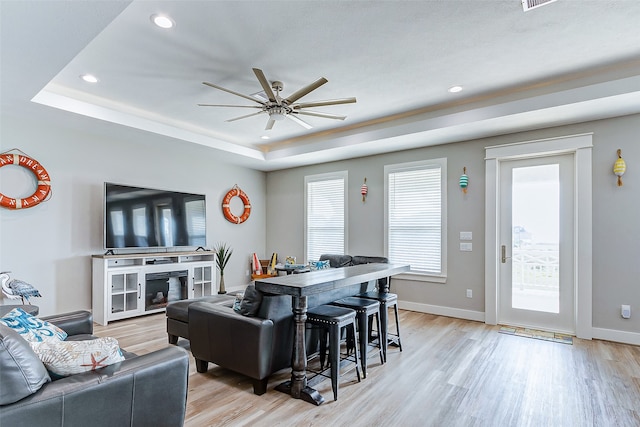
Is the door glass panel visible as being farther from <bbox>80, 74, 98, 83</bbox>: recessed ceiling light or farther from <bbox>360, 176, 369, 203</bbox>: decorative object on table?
<bbox>80, 74, 98, 83</bbox>: recessed ceiling light

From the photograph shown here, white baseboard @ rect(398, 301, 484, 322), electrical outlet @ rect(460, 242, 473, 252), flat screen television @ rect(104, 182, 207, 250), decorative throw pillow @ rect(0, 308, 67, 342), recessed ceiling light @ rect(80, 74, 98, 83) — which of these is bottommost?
white baseboard @ rect(398, 301, 484, 322)

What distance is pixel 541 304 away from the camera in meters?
4.39

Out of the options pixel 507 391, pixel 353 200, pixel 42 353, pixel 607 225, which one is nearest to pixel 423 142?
pixel 353 200

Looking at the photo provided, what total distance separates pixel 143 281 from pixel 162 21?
360cm

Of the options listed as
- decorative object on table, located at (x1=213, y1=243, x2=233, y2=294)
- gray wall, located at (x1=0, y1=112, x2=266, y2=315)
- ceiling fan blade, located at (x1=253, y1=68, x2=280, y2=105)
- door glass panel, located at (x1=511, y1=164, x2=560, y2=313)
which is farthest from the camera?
decorative object on table, located at (x1=213, y1=243, x2=233, y2=294)

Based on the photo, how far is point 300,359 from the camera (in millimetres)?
2602

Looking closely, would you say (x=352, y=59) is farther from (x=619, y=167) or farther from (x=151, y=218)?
(x=151, y=218)

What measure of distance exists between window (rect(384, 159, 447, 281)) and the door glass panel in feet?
3.10

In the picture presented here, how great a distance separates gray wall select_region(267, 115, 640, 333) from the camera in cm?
384

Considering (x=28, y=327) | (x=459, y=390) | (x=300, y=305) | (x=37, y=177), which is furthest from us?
(x=37, y=177)

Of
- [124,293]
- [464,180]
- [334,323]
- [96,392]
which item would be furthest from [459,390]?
[124,293]

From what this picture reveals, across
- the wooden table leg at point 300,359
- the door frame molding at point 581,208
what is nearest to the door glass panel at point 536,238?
the door frame molding at point 581,208

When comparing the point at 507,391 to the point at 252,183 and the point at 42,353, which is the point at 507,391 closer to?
the point at 42,353

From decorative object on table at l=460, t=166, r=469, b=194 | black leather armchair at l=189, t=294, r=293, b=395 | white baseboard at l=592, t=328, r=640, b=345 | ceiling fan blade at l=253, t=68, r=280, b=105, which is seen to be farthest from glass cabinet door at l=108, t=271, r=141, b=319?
white baseboard at l=592, t=328, r=640, b=345
